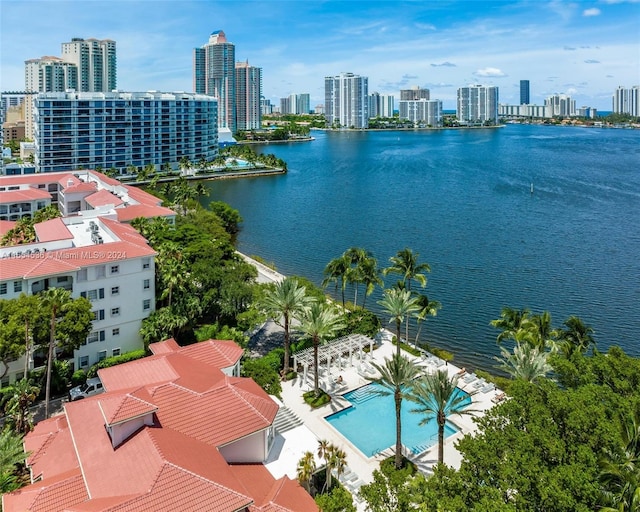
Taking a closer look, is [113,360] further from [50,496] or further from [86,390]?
[50,496]

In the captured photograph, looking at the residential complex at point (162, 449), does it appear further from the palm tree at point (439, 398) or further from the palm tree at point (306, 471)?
the palm tree at point (439, 398)

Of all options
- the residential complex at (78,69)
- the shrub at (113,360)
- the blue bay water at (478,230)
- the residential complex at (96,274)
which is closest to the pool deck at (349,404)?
the blue bay water at (478,230)

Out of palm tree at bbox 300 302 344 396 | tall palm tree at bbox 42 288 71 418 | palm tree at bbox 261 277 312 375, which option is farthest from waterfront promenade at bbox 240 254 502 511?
tall palm tree at bbox 42 288 71 418

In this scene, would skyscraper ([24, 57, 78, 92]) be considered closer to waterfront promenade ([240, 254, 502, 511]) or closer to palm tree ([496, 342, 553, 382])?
waterfront promenade ([240, 254, 502, 511])

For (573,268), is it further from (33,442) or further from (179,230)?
(33,442)

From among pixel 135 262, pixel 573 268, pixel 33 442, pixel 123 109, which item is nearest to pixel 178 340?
pixel 135 262

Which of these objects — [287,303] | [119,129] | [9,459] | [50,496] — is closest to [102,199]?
[287,303]
